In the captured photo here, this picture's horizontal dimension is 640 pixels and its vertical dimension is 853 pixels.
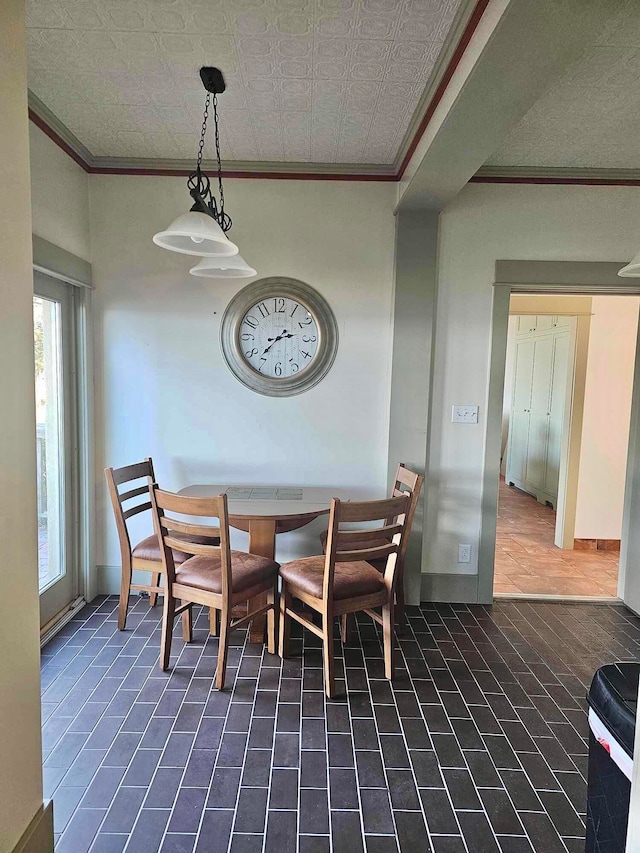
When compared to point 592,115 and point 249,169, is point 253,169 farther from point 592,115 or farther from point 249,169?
point 592,115

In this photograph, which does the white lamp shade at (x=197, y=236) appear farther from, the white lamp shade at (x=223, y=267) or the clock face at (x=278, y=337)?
the clock face at (x=278, y=337)

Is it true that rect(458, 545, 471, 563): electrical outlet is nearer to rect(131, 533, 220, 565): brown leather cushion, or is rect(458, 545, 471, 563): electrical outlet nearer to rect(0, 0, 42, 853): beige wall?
rect(131, 533, 220, 565): brown leather cushion

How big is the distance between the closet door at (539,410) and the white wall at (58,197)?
4973 millimetres

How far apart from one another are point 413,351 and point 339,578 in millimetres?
1455

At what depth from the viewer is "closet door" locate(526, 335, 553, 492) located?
5.87 metres

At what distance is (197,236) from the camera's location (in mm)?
1914

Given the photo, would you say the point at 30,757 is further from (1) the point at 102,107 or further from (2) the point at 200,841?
(1) the point at 102,107

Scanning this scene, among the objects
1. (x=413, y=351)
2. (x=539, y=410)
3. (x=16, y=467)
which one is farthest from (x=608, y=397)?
(x=16, y=467)

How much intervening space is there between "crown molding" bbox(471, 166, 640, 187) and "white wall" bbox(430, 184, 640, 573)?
4 centimetres

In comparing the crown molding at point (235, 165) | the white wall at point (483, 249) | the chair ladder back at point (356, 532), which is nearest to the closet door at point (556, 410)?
the white wall at point (483, 249)

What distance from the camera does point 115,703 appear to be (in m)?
2.15

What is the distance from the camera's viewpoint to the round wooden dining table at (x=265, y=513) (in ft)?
8.20

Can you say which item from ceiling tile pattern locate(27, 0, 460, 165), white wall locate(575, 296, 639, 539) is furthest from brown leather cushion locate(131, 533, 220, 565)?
white wall locate(575, 296, 639, 539)

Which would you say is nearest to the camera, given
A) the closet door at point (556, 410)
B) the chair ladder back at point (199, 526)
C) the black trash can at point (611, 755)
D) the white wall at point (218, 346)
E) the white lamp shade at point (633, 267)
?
the black trash can at point (611, 755)
